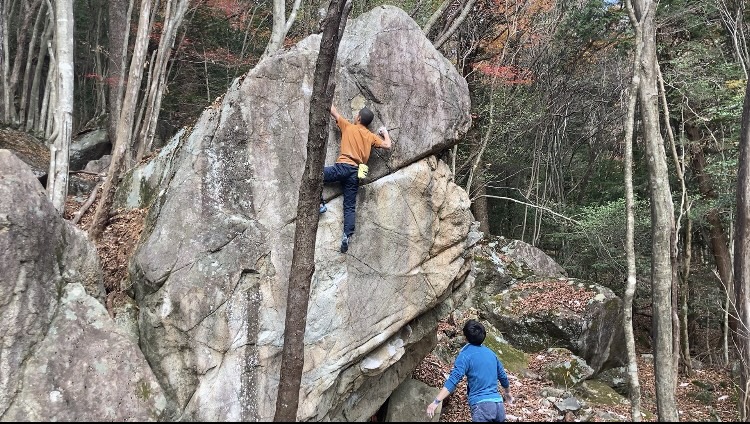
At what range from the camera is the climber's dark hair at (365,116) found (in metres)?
7.37

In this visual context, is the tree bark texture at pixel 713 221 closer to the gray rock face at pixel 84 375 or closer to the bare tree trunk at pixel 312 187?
the bare tree trunk at pixel 312 187

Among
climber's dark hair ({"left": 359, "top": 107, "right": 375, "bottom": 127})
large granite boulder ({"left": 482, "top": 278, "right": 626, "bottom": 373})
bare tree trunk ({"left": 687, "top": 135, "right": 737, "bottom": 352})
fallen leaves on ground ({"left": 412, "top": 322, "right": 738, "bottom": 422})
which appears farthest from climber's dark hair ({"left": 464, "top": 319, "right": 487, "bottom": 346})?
bare tree trunk ({"left": 687, "top": 135, "right": 737, "bottom": 352})

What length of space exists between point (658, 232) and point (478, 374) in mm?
3577

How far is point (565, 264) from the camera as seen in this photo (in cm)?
1764

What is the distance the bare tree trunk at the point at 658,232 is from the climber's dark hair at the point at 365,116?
4.13 m

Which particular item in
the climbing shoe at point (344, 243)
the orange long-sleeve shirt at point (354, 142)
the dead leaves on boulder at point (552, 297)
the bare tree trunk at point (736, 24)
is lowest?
the dead leaves on boulder at point (552, 297)

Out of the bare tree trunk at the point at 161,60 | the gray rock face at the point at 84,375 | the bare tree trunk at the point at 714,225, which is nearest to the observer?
the gray rock face at the point at 84,375

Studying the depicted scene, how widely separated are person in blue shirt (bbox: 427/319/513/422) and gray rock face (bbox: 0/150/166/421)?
3.65m

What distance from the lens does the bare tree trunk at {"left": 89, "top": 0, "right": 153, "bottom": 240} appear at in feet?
26.3

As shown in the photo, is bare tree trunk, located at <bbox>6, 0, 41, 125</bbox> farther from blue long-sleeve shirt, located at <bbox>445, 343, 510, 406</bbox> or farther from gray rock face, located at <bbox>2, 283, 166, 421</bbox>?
blue long-sleeve shirt, located at <bbox>445, 343, 510, 406</bbox>

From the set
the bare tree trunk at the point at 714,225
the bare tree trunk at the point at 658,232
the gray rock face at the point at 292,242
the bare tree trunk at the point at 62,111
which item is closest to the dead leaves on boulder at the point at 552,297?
the bare tree trunk at the point at 714,225

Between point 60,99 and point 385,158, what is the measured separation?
211 inches

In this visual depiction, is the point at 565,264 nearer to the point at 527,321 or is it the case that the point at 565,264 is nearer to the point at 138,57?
the point at 527,321

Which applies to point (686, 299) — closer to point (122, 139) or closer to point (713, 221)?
point (713, 221)
